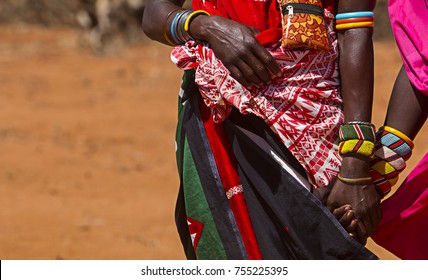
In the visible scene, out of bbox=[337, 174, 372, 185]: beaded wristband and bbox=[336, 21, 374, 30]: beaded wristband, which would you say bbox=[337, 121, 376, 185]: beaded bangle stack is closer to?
bbox=[337, 174, 372, 185]: beaded wristband

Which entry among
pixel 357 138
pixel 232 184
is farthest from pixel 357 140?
pixel 232 184

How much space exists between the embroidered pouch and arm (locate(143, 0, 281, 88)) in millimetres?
85

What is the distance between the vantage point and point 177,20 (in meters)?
2.78

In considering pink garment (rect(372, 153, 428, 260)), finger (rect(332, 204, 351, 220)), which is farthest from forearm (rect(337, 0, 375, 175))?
pink garment (rect(372, 153, 428, 260))

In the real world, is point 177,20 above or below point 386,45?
above

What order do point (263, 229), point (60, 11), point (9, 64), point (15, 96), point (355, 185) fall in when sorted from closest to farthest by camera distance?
point (355, 185)
point (263, 229)
point (15, 96)
point (9, 64)
point (60, 11)

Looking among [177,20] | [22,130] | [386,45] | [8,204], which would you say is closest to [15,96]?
[22,130]

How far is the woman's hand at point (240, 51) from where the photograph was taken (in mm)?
2615

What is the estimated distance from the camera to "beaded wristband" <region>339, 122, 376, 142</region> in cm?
260

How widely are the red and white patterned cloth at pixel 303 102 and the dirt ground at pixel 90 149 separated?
110 inches

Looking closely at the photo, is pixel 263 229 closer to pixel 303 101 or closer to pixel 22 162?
pixel 303 101

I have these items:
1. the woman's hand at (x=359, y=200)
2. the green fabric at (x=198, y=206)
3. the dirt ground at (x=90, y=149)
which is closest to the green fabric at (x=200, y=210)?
the green fabric at (x=198, y=206)

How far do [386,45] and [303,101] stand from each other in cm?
979

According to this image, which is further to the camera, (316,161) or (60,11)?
(60,11)
